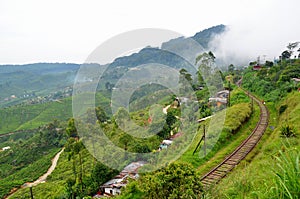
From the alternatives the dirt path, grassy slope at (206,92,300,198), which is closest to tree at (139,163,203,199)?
grassy slope at (206,92,300,198)

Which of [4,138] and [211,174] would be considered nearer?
[211,174]

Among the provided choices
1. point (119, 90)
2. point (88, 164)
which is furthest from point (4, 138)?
point (119, 90)

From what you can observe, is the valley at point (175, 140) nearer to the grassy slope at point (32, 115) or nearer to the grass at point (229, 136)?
the grass at point (229, 136)

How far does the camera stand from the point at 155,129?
8.81 metres

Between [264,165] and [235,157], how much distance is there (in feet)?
12.7

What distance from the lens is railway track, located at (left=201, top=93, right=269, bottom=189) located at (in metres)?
7.65

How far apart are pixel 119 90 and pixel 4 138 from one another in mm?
42221

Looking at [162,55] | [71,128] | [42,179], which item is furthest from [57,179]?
[162,55]

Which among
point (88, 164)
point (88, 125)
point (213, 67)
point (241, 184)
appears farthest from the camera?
point (213, 67)

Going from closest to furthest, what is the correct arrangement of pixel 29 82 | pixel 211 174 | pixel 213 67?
pixel 211 174, pixel 213 67, pixel 29 82

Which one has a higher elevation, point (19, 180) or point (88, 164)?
point (88, 164)

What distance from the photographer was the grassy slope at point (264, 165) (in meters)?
2.34

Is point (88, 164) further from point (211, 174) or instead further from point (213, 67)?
point (213, 67)

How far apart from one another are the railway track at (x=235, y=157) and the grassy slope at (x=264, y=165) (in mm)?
245
